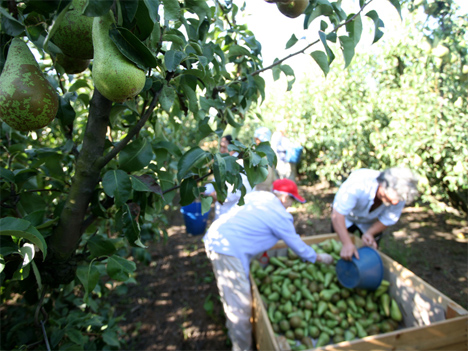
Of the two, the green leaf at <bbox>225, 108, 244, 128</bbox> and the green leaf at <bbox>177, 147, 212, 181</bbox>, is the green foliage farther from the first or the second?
the green leaf at <bbox>177, 147, 212, 181</bbox>

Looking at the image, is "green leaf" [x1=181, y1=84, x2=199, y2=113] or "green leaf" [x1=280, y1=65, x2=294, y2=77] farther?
"green leaf" [x1=280, y1=65, x2=294, y2=77]

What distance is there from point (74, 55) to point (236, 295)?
2.44 metres

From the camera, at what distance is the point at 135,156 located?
37.0 inches

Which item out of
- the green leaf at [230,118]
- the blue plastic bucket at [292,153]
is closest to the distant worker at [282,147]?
the blue plastic bucket at [292,153]

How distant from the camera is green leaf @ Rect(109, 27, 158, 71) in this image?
22.8 inches

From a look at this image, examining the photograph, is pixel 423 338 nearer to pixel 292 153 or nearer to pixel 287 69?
pixel 287 69

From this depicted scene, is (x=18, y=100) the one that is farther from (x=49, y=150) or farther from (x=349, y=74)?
(x=349, y=74)

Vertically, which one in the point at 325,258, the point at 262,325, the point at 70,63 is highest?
the point at 70,63

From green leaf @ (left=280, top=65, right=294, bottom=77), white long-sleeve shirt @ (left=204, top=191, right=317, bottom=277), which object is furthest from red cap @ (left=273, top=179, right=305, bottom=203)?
green leaf @ (left=280, top=65, right=294, bottom=77)

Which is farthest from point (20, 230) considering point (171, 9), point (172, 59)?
point (171, 9)

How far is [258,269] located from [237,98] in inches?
90.0

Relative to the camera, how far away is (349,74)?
4.80 m

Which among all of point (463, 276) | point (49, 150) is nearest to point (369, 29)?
point (463, 276)

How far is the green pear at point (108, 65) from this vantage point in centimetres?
58
